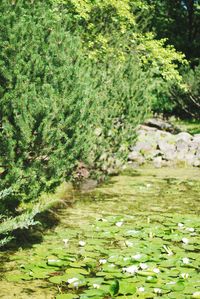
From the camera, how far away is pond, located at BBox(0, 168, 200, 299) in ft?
13.8

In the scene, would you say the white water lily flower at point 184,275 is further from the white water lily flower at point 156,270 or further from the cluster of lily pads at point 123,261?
the white water lily flower at point 156,270

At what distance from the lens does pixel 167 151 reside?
1377 centimetres

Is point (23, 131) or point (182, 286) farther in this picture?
point (23, 131)

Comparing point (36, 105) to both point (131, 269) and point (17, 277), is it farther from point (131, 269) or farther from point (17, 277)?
point (131, 269)

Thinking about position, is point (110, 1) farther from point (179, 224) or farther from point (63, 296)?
point (63, 296)

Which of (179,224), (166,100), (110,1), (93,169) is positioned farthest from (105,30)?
(166,100)

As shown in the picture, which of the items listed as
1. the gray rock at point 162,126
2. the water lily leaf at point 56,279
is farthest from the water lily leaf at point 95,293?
the gray rock at point 162,126

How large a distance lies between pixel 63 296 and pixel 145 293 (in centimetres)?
79

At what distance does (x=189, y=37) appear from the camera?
31203mm

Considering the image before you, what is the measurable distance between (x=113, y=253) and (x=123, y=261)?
0.31 metres

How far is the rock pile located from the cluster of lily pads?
6.68m

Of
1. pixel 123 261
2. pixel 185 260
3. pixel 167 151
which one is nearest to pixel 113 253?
pixel 123 261

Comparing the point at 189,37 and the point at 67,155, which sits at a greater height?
the point at 189,37

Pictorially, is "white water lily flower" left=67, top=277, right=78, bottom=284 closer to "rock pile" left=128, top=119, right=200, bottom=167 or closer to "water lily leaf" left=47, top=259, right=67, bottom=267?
"water lily leaf" left=47, top=259, right=67, bottom=267
